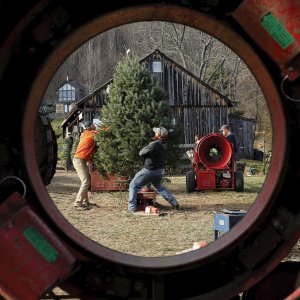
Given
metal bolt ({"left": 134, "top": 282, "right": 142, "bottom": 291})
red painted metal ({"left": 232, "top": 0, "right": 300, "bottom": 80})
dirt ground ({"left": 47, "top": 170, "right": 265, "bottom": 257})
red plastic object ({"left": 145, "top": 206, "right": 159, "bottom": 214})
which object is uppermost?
red painted metal ({"left": 232, "top": 0, "right": 300, "bottom": 80})

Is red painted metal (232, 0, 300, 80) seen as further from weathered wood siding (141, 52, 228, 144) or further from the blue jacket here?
weathered wood siding (141, 52, 228, 144)

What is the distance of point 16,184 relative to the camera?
1.49m

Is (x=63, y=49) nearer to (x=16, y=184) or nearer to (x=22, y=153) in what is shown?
(x=22, y=153)

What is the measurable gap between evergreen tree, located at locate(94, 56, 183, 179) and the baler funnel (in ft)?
2.46

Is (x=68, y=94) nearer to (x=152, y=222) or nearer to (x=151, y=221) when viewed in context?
(x=151, y=221)

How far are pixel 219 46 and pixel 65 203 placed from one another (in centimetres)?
2985

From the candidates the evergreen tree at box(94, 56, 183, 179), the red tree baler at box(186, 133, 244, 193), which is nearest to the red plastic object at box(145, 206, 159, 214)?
the evergreen tree at box(94, 56, 183, 179)

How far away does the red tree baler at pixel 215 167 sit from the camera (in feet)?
33.9

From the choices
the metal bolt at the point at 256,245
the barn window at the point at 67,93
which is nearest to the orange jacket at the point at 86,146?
the metal bolt at the point at 256,245

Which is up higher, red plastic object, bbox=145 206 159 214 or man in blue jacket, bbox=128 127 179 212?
man in blue jacket, bbox=128 127 179 212

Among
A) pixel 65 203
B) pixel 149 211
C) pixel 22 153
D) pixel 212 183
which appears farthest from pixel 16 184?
pixel 212 183

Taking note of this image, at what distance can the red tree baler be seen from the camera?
10336 mm

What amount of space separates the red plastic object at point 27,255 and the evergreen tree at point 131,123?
318 inches

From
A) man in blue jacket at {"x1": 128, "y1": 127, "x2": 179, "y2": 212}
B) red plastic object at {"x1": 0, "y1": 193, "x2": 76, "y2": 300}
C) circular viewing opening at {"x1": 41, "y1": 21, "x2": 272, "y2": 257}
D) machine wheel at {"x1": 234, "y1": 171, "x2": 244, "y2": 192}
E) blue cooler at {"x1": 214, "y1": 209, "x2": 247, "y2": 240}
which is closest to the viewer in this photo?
red plastic object at {"x1": 0, "y1": 193, "x2": 76, "y2": 300}
